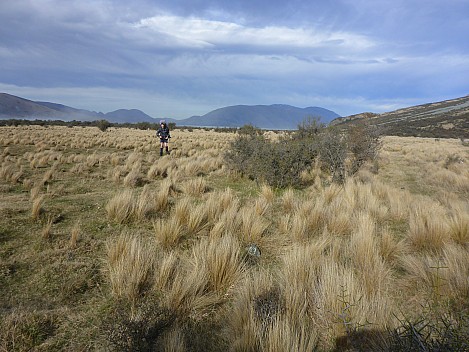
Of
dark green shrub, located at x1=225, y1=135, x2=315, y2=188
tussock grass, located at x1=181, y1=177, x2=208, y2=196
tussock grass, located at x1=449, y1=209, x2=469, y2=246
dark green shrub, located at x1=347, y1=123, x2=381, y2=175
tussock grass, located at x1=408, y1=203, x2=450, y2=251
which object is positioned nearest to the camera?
tussock grass, located at x1=408, y1=203, x2=450, y2=251

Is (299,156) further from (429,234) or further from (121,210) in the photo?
(121,210)

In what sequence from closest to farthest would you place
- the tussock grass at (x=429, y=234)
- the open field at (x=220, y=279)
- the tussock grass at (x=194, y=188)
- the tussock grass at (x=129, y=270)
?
the open field at (x=220, y=279), the tussock grass at (x=129, y=270), the tussock grass at (x=429, y=234), the tussock grass at (x=194, y=188)

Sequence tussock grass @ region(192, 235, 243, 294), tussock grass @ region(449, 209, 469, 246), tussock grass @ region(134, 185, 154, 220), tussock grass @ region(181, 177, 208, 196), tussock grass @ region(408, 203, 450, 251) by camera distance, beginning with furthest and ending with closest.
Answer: tussock grass @ region(181, 177, 208, 196)
tussock grass @ region(134, 185, 154, 220)
tussock grass @ region(449, 209, 469, 246)
tussock grass @ region(408, 203, 450, 251)
tussock grass @ region(192, 235, 243, 294)

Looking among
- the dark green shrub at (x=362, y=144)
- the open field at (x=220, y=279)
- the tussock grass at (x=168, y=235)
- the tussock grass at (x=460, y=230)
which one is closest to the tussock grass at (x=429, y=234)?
the open field at (x=220, y=279)

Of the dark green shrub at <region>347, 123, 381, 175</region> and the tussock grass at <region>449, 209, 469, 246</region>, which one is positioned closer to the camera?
the tussock grass at <region>449, 209, 469, 246</region>

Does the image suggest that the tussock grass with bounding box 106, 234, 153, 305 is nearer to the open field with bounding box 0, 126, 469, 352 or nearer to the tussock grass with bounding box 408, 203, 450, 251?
the open field with bounding box 0, 126, 469, 352

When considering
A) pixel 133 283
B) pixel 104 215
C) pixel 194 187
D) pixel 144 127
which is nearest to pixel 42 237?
pixel 104 215

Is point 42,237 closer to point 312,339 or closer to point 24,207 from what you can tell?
point 24,207

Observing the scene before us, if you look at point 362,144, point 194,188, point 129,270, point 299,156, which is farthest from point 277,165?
point 129,270

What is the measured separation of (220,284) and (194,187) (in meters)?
4.40

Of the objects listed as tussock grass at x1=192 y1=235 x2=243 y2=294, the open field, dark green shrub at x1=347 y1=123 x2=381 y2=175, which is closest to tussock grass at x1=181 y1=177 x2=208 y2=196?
the open field

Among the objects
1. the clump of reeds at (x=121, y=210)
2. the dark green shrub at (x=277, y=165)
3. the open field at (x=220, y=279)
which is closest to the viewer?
the open field at (x=220, y=279)

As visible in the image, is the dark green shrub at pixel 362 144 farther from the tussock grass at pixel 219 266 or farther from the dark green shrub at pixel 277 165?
the tussock grass at pixel 219 266

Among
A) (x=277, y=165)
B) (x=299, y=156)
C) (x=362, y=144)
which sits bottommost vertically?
(x=277, y=165)
